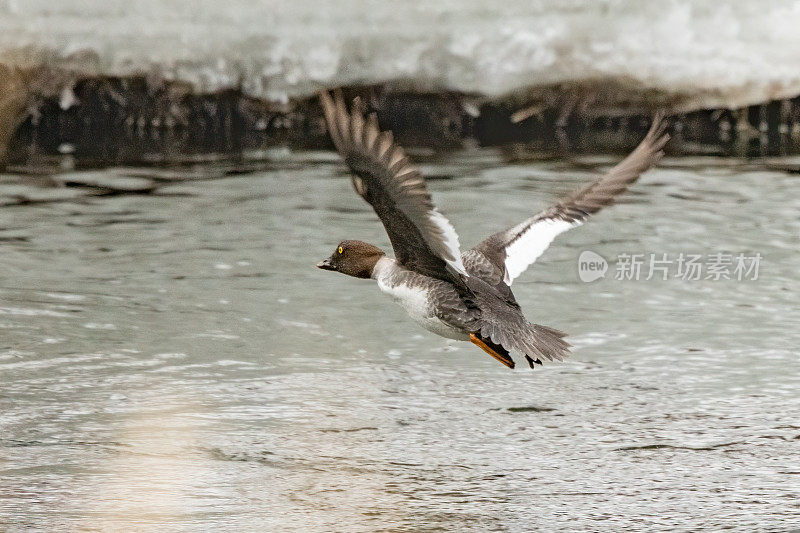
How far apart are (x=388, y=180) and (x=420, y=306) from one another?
0.72 meters

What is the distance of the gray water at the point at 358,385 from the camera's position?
3.49 meters

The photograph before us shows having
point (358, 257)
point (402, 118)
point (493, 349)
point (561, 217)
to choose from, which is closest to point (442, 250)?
point (493, 349)

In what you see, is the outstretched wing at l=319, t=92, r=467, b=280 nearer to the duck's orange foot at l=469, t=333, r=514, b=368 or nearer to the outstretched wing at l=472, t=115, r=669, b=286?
the duck's orange foot at l=469, t=333, r=514, b=368

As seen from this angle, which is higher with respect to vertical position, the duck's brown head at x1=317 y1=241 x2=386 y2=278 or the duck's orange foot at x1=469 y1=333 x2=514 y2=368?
the duck's brown head at x1=317 y1=241 x2=386 y2=278

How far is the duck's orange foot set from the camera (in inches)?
162

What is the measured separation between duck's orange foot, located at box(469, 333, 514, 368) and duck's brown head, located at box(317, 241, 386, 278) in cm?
60

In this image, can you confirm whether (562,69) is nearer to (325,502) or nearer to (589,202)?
(589,202)

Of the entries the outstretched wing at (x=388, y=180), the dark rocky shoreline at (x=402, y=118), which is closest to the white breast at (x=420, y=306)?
the outstretched wing at (x=388, y=180)

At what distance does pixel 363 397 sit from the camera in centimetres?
440

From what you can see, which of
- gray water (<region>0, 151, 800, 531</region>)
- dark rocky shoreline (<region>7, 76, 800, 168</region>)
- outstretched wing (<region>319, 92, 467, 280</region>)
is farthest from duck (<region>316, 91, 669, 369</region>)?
dark rocky shoreline (<region>7, 76, 800, 168</region>)

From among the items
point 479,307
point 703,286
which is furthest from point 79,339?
point 703,286

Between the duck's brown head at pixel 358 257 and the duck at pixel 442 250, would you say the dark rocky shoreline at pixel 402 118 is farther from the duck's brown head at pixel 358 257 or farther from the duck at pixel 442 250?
the duck's brown head at pixel 358 257

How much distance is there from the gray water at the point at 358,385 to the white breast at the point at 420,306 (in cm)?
28

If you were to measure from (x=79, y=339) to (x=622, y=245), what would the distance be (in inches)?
109
